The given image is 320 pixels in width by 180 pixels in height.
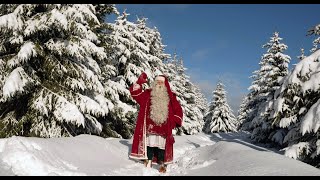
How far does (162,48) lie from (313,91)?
24.4 m

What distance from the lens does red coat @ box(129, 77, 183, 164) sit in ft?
28.8

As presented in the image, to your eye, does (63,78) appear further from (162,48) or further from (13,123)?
(162,48)

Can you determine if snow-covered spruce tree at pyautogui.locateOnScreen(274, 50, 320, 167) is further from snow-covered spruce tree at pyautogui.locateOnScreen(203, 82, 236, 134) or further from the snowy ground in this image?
snow-covered spruce tree at pyautogui.locateOnScreen(203, 82, 236, 134)

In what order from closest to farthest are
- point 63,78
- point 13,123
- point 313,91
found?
point 313,91 → point 13,123 → point 63,78

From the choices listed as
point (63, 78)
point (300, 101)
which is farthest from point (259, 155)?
point (63, 78)

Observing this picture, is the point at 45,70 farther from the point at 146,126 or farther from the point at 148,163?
the point at 148,163

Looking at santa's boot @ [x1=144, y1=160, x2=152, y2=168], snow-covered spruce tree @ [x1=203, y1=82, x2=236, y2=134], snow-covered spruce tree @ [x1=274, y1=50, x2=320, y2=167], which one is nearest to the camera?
santa's boot @ [x1=144, y1=160, x2=152, y2=168]

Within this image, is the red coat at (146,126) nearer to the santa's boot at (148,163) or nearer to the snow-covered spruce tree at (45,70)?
the santa's boot at (148,163)

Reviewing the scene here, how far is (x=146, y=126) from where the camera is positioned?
8.95 meters

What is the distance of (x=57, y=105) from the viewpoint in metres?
12.3

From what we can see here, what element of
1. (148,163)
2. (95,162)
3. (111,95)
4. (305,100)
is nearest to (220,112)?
(111,95)

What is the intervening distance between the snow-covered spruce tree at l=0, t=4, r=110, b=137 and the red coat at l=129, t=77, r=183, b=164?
146 inches

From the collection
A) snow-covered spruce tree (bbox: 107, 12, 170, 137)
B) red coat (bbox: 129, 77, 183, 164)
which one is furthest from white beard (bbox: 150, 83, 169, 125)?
snow-covered spruce tree (bbox: 107, 12, 170, 137)

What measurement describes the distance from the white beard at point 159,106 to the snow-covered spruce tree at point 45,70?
13.4 feet
